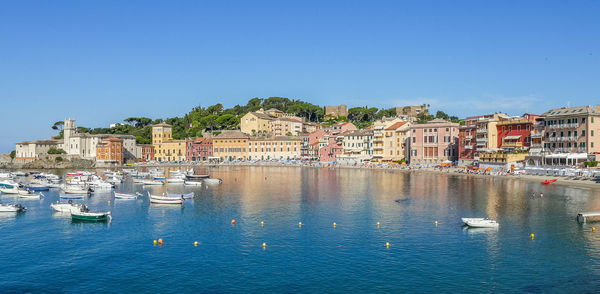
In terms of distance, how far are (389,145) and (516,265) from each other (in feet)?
314

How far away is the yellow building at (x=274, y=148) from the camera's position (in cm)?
13812

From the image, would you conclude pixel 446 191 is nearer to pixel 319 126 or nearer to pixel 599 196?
pixel 599 196

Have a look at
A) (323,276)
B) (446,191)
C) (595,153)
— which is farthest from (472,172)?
(323,276)

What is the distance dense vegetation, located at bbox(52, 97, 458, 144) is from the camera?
163375 mm

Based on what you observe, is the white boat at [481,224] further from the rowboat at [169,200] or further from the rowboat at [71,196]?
the rowboat at [71,196]

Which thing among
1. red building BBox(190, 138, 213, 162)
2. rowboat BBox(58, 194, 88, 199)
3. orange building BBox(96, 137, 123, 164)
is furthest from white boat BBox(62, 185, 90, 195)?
red building BBox(190, 138, 213, 162)

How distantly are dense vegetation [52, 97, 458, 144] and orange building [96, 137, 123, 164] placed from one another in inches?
800

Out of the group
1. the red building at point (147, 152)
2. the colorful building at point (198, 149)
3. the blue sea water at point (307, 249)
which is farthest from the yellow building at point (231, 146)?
the blue sea water at point (307, 249)

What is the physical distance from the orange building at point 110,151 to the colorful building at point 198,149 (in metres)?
21.5

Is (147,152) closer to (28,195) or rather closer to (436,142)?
(28,195)

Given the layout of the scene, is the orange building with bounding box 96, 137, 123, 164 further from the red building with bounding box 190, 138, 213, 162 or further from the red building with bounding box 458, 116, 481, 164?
the red building with bounding box 458, 116, 481, 164

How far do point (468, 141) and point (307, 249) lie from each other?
76.8 meters

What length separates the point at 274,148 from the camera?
13962 centimetres

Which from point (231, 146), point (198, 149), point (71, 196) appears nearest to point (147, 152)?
point (198, 149)
